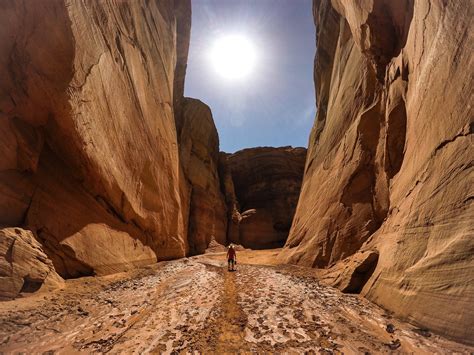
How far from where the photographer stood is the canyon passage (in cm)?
412

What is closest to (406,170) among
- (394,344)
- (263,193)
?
(394,344)

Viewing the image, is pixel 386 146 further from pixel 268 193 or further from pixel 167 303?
pixel 268 193

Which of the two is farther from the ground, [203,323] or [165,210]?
[165,210]

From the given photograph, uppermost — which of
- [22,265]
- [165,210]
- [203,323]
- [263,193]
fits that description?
[263,193]

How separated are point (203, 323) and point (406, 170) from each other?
20.3 ft

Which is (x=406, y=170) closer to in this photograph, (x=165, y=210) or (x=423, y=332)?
(x=423, y=332)

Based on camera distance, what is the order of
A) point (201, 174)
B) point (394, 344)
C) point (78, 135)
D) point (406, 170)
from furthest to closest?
point (201, 174)
point (78, 135)
point (406, 170)
point (394, 344)

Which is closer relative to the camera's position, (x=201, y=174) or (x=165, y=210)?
(x=165, y=210)

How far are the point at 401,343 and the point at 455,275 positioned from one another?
4.22 feet

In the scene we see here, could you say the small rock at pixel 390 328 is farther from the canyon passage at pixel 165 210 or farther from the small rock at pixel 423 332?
the small rock at pixel 423 332

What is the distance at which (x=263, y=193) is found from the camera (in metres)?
33.8

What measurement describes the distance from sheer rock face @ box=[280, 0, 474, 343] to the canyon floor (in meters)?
0.65

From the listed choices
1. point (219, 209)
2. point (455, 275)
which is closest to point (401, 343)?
point (455, 275)

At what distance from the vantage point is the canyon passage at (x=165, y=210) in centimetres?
412
